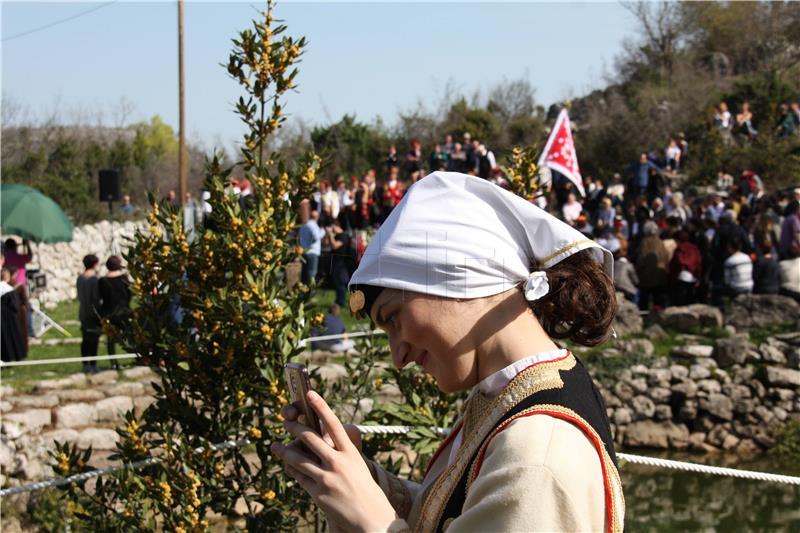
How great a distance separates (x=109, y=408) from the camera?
9844 mm

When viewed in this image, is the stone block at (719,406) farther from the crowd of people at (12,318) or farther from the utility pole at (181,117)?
the crowd of people at (12,318)

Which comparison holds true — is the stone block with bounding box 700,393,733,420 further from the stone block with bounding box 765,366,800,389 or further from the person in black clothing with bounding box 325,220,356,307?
the person in black clothing with bounding box 325,220,356,307

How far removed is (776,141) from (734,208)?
747cm

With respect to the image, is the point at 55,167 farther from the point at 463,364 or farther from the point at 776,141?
the point at 463,364

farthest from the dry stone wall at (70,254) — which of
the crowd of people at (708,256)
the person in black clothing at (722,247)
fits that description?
the person in black clothing at (722,247)

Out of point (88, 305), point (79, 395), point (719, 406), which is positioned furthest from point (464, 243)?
point (719, 406)

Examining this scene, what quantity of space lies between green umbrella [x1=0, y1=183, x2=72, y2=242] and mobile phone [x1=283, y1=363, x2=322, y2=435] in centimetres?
1536

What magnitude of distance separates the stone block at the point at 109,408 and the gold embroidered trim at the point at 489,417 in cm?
830

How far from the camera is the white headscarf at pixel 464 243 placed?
184 centimetres

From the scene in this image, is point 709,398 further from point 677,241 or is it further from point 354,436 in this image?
point 354,436

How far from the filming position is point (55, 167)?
27.7 m

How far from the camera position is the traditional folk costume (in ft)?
5.27

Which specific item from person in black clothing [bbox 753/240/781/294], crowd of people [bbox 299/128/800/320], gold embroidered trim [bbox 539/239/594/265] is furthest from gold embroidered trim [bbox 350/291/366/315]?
person in black clothing [bbox 753/240/781/294]

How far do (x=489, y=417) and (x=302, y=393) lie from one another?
400 millimetres
